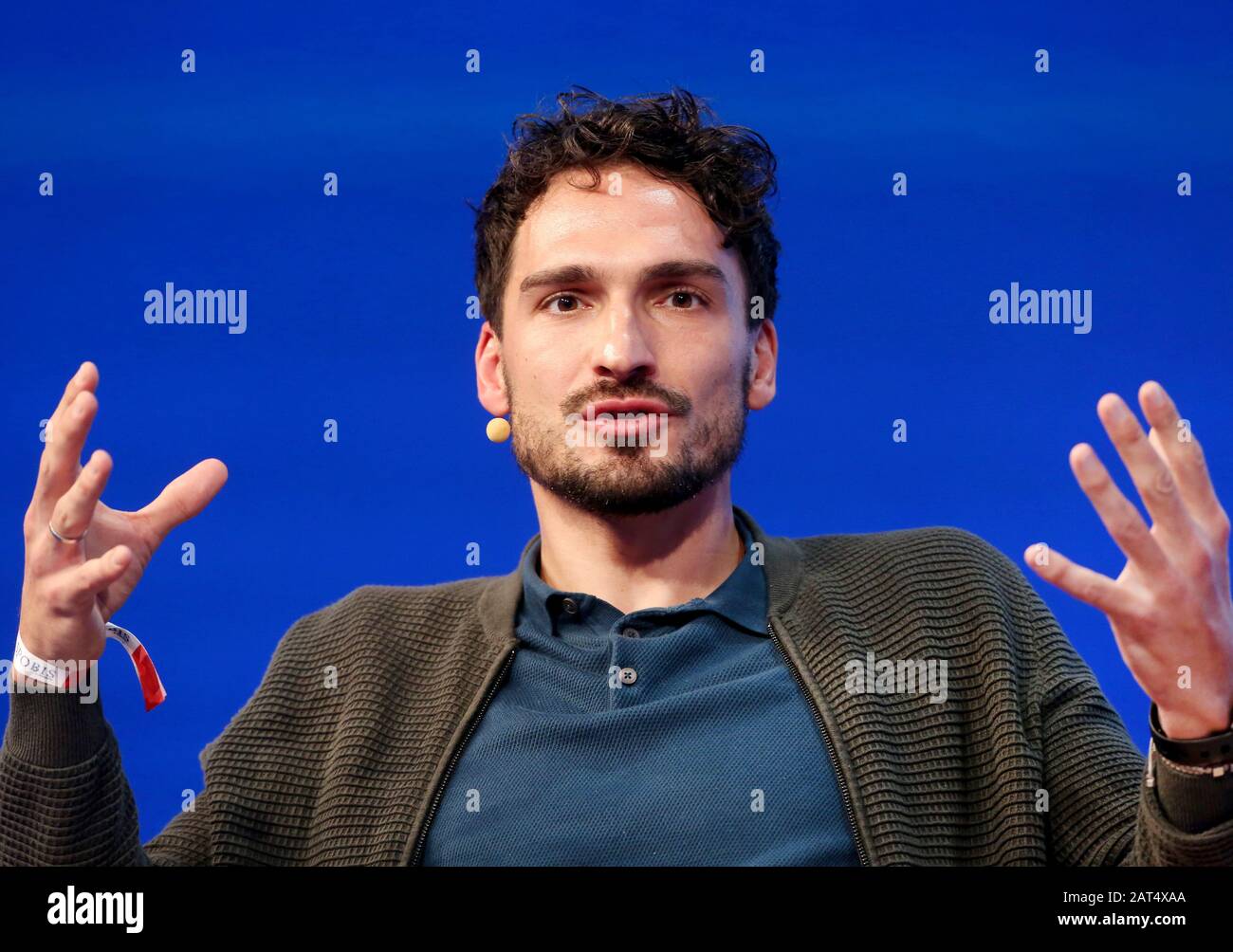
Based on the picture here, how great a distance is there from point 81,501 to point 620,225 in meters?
0.81

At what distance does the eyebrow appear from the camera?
206 cm

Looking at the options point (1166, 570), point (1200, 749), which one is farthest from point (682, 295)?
point (1200, 749)

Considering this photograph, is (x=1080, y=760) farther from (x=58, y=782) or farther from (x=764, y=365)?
(x=58, y=782)

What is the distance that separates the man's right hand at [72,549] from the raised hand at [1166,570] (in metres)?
0.99

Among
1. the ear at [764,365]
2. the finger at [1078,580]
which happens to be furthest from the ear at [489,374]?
the finger at [1078,580]

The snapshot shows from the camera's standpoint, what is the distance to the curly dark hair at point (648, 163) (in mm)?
2146

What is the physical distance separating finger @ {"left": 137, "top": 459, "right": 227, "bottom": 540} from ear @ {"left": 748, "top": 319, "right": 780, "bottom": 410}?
0.77m

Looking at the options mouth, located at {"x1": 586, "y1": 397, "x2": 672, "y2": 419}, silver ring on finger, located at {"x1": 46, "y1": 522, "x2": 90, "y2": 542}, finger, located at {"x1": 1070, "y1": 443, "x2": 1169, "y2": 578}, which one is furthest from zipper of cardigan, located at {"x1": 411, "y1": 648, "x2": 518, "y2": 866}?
finger, located at {"x1": 1070, "y1": 443, "x2": 1169, "y2": 578}

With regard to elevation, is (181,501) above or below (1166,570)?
above

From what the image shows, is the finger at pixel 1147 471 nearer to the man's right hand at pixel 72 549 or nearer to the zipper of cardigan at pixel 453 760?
the zipper of cardigan at pixel 453 760

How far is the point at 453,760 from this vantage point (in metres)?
1.99

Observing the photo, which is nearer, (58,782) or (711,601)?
(58,782)

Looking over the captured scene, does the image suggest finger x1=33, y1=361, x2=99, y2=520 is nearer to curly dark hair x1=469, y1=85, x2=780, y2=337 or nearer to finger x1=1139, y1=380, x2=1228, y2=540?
curly dark hair x1=469, y1=85, x2=780, y2=337
